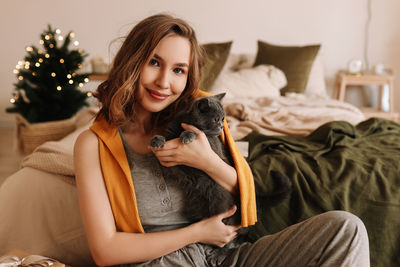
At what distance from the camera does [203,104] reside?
3.22ft

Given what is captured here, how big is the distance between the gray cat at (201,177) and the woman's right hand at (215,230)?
16mm

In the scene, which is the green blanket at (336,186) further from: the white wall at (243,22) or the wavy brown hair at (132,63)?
the white wall at (243,22)

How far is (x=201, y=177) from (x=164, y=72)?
328mm

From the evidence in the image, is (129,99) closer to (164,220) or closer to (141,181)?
(141,181)

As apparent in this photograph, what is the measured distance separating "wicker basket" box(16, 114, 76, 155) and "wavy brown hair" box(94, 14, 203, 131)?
206 centimetres

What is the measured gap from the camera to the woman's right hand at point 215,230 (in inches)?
39.1

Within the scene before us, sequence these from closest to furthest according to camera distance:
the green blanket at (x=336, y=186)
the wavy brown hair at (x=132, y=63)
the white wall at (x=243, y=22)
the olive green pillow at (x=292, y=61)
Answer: the wavy brown hair at (x=132, y=63) → the green blanket at (x=336, y=186) → the olive green pillow at (x=292, y=61) → the white wall at (x=243, y=22)

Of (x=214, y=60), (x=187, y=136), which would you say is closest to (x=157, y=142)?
(x=187, y=136)

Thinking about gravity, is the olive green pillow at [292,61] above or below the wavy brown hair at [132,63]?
below

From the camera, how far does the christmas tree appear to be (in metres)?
2.93

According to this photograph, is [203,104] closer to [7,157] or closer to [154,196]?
[154,196]

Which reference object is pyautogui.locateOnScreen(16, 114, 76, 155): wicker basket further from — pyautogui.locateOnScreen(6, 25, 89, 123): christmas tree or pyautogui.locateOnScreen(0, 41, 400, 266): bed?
pyautogui.locateOnScreen(0, 41, 400, 266): bed

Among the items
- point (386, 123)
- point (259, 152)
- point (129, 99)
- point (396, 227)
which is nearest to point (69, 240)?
point (129, 99)

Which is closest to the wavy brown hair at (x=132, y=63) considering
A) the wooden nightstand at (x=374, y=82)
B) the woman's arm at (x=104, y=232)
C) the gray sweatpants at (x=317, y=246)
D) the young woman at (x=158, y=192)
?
the young woman at (x=158, y=192)
